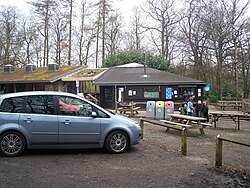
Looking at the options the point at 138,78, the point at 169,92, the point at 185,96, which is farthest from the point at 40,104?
the point at 138,78

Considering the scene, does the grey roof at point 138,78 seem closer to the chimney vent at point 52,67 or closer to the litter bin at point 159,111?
the chimney vent at point 52,67

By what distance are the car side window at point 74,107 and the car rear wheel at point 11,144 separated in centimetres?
118

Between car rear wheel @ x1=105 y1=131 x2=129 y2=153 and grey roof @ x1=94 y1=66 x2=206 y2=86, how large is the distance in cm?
1620

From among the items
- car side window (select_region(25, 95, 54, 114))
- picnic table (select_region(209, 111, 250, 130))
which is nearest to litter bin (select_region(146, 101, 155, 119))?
picnic table (select_region(209, 111, 250, 130))

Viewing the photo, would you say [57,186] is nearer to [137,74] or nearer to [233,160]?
[233,160]

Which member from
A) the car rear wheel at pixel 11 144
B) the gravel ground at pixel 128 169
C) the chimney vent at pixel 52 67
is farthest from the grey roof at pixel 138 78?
the car rear wheel at pixel 11 144

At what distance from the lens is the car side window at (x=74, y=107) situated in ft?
22.3

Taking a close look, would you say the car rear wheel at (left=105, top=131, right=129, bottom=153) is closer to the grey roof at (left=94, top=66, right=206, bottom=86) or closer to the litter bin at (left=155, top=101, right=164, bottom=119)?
the litter bin at (left=155, top=101, right=164, bottom=119)

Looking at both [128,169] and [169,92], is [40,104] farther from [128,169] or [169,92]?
[169,92]

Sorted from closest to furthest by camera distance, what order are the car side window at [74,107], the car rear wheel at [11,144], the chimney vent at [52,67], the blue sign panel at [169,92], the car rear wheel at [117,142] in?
the car rear wheel at [11,144], the car side window at [74,107], the car rear wheel at [117,142], the blue sign panel at [169,92], the chimney vent at [52,67]

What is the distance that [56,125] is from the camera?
659 cm

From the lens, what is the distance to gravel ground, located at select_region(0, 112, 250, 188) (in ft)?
15.3

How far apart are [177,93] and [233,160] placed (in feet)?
55.6

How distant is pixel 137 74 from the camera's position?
85.7 feet
